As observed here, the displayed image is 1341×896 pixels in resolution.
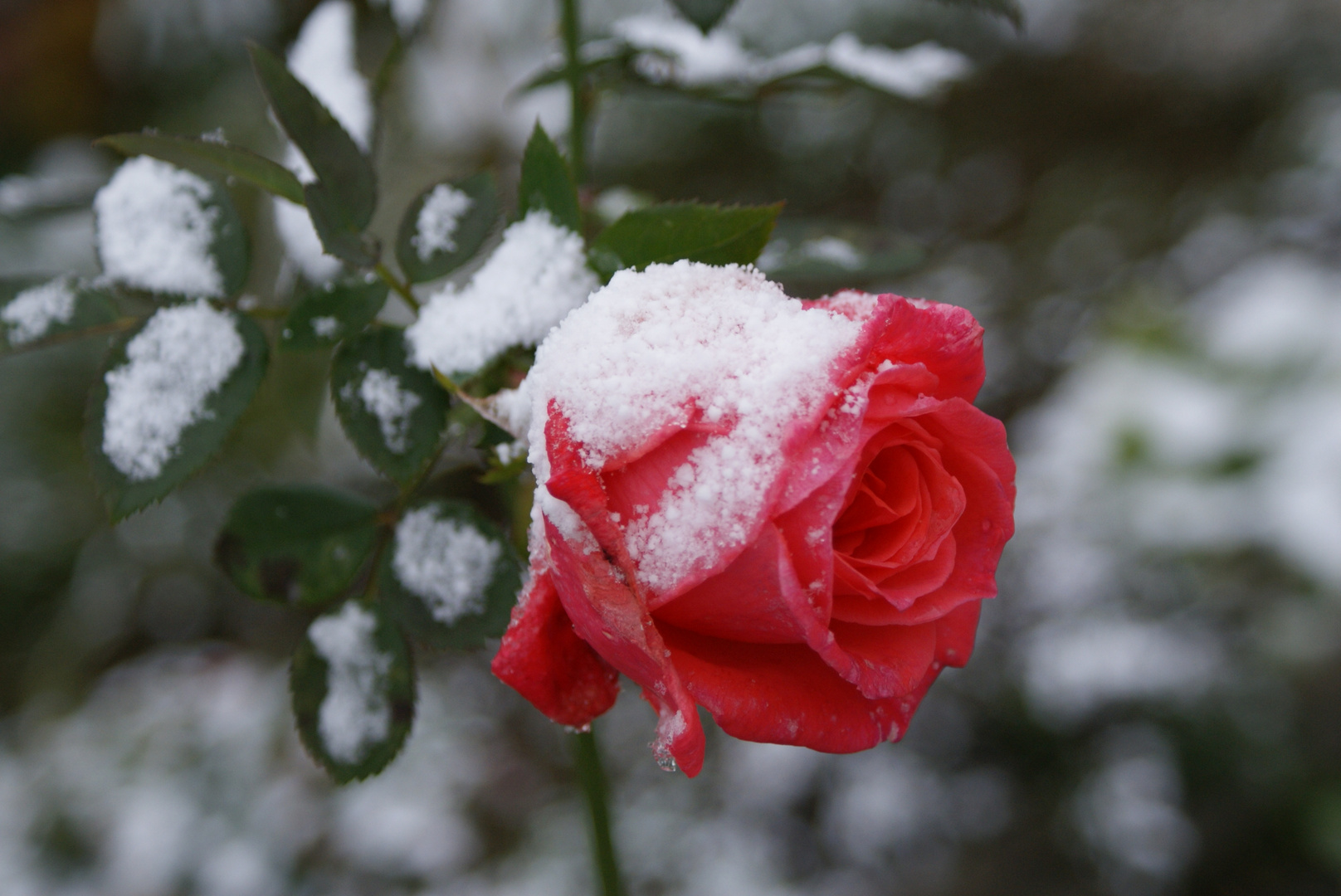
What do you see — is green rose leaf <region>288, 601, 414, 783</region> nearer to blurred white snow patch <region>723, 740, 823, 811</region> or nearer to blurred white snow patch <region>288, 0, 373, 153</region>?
blurred white snow patch <region>288, 0, 373, 153</region>

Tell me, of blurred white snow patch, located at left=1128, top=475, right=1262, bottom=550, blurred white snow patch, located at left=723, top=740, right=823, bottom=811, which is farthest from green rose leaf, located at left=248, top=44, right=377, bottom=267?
blurred white snow patch, located at left=1128, top=475, right=1262, bottom=550

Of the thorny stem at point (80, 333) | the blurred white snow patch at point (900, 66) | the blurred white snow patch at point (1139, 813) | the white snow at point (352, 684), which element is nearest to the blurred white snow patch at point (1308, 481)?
the blurred white snow patch at point (1139, 813)

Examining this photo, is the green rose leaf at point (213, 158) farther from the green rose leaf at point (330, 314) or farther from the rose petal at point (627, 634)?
the rose petal at point (627, 634)

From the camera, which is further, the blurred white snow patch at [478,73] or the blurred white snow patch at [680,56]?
the blurred white snow patch at [478,73]

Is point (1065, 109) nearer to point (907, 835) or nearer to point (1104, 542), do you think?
point (1104, 542)

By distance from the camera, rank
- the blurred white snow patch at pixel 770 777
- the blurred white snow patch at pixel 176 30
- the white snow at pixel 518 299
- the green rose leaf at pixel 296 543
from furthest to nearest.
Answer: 1. the blurred white snow patch at pixel 176 30
2. the blurred white snow patch at pixel 770 777
3. the green rose leaf at pixel 296 543
4. the white snow at pixel 518 299

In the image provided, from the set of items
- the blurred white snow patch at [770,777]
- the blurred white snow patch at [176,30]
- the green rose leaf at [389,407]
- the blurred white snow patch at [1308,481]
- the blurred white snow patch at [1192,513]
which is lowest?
the blurred white snow patch at [770,777]

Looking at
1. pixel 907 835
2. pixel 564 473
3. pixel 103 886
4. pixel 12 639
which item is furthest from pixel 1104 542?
pixel 12 639

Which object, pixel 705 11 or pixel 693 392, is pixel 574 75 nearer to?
pixel 705 11
